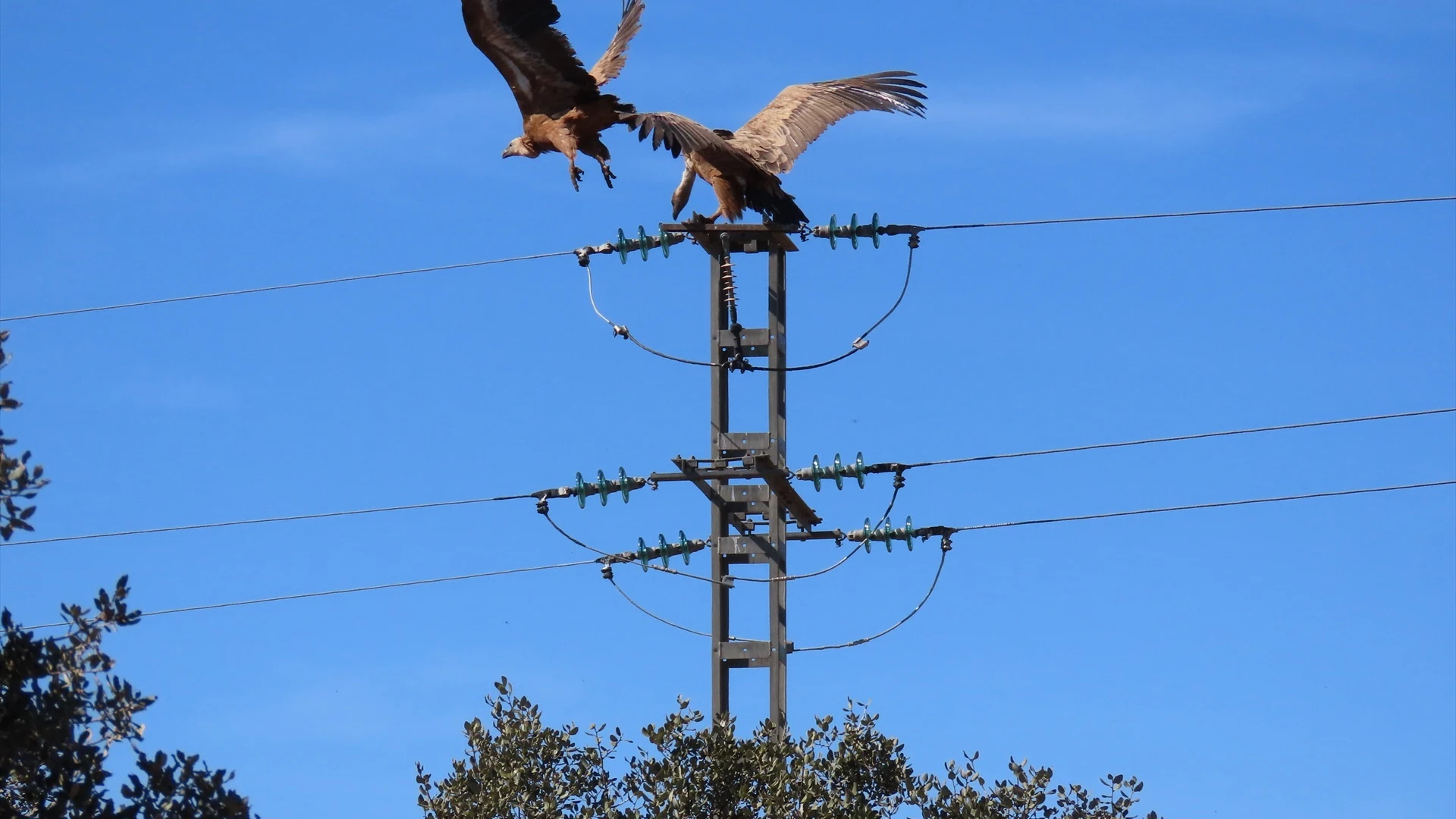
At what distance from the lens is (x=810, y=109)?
1647 cm

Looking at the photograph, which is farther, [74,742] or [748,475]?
[748,475]

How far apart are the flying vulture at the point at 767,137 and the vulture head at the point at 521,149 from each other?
1067 mm

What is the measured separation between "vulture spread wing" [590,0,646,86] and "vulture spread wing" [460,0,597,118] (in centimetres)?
92

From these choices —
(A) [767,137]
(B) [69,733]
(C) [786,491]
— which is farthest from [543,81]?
(B) [69,733]

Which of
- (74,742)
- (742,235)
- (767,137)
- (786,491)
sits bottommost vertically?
(74,742)

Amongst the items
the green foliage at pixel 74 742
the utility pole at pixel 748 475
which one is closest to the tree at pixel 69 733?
the green foliage at pixel 74 742

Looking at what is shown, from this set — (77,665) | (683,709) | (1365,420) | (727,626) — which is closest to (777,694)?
(727,626)

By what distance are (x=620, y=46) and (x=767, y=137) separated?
5.29 feet

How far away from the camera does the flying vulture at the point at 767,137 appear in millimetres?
14594

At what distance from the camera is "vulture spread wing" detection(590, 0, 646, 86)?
16406 mm

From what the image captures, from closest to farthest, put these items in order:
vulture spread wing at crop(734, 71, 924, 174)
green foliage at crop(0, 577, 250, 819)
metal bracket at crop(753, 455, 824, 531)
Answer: green foliage at crop(0, 577, 250, 819)
metal bracket at crop(753, 455, 824, 531)
vulture spread wing at crop(734, 71, 924, 174)

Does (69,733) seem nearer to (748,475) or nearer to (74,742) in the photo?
(74,742)

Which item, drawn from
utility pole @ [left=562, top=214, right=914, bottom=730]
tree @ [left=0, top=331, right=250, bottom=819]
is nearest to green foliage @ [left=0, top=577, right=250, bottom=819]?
tree @ [left=0, top=331, right=250, bottom=819]

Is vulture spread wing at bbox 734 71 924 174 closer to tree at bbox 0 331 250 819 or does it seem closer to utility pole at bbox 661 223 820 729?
utility pole at bbox 661 223 820 729
